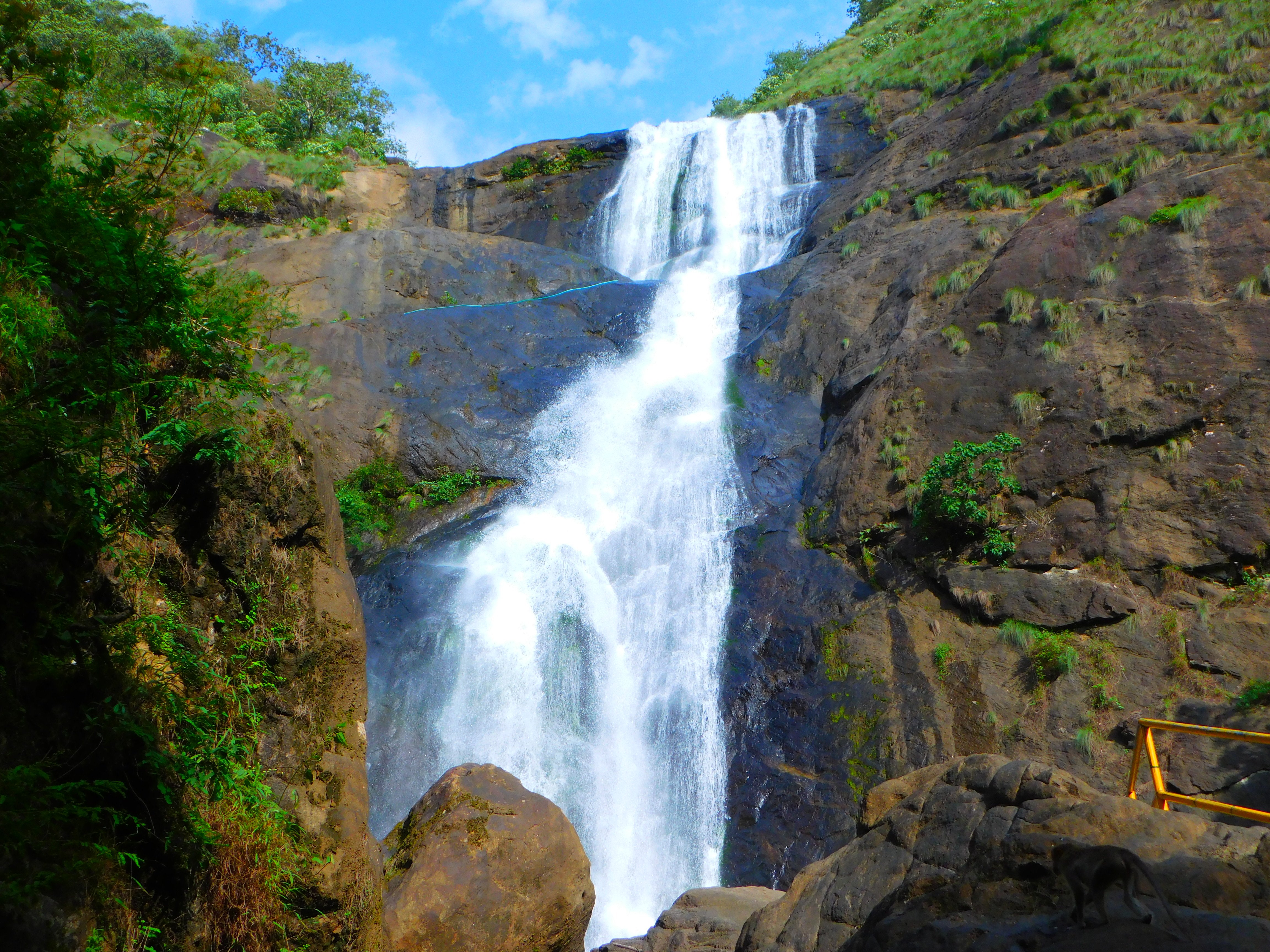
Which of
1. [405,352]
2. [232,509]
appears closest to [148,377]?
[232,509]

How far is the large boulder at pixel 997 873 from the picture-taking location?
437 cm

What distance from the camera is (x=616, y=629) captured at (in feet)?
43.4

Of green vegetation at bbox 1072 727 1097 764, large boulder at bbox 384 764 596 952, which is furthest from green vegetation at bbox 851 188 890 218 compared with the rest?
large boulder at bbox 384 764 596 952

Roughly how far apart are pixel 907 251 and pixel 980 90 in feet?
22.3

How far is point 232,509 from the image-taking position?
573 cm

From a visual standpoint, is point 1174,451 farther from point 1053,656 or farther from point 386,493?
point 386,493

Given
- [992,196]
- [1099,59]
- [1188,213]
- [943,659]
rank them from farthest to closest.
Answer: [1099,59] < [992,196] < [1188,213] < [943,659]

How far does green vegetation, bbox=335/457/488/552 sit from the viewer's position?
50.7 feet

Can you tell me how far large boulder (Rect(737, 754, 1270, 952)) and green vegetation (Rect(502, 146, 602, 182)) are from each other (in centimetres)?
2590

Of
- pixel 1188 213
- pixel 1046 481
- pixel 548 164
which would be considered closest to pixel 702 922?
pixel 1046 481

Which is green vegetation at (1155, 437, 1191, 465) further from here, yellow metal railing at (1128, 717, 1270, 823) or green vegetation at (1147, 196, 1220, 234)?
yellow metal railing at (1128, 717, 1270, 823)

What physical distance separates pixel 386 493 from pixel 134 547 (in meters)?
11.2

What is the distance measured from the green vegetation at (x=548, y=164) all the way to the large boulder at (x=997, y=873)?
25.9 meters

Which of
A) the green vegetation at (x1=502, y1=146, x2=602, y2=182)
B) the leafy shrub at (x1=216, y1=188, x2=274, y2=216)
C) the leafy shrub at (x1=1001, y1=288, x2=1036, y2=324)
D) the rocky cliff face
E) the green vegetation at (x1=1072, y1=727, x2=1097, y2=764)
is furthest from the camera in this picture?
the green vegetation at (x1=502, y1=146, x2=602, y2=182)
